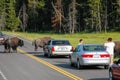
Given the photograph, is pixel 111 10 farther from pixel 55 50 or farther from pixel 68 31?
pixel 55 50

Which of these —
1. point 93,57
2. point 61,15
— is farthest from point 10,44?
point 61,15

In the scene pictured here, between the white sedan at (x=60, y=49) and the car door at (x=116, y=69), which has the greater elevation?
the car door at (x=116, y=69)

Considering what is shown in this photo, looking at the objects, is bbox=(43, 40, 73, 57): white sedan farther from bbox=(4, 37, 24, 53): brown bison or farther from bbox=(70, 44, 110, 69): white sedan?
bbox=(70, 44, 110, 69): white sedan

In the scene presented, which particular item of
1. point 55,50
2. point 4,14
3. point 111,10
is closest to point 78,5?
point 111,10

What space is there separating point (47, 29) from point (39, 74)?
12692 centimetres

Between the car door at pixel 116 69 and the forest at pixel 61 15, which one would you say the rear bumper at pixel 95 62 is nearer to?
the car door at pixel 116 69

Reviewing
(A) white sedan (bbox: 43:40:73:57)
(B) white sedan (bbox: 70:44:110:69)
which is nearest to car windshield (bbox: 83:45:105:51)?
(B) white sedan (bbox: 70:44:110:69)

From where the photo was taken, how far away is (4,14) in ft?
523

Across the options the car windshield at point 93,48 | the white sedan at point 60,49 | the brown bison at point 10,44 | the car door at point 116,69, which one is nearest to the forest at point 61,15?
the brown bison at point 10,44

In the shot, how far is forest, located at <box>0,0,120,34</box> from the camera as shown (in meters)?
131

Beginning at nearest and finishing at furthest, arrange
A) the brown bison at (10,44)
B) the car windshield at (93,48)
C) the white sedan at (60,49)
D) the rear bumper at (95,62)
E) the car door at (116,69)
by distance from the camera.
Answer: the car door at (116,69)
the rear bumper at (95,62)
the car windshield at (93,48)
the white sedan at (60,49)
the brown bison at (10,44)

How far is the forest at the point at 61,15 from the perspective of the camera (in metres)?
131

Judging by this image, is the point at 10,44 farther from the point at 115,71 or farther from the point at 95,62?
the point at 115,71

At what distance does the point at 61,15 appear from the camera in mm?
133625
